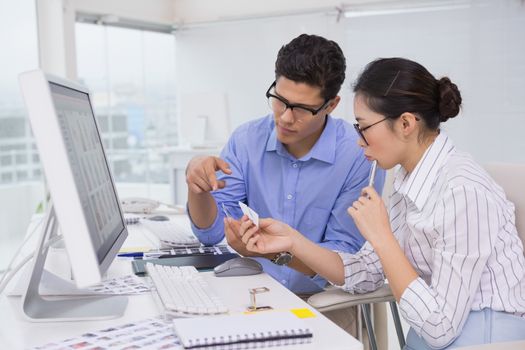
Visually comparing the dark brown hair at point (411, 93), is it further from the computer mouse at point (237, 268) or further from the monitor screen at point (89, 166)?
the monitor screen at point (89, 166)

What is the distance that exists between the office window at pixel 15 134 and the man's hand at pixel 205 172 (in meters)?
2.66

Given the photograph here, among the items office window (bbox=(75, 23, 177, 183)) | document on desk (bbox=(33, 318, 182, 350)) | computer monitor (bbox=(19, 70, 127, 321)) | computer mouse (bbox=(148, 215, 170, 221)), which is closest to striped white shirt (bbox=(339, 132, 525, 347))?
document on desk (bbox=(33, 318, 182, 350))

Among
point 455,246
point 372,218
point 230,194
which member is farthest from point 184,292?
point 230,194

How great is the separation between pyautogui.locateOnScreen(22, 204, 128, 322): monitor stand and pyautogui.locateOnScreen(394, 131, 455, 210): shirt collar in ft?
2.17

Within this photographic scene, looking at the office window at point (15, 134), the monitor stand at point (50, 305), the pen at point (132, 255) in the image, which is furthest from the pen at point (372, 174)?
the office window at point (15, 134)

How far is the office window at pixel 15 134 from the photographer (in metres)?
3.90

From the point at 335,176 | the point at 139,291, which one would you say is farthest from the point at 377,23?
the point at 139,291

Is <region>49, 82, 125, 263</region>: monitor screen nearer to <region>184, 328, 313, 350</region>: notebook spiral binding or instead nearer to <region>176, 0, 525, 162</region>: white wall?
<region>184, 328, 313, 350</region>: notebook spiral binding

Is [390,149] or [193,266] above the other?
[390,149]

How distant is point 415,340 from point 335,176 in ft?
1.77

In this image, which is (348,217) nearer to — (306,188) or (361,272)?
(306,188)

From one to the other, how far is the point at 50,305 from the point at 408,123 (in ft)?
2.76

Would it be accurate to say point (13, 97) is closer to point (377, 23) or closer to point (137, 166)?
point (137, 166)

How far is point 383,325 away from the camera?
1.86m
